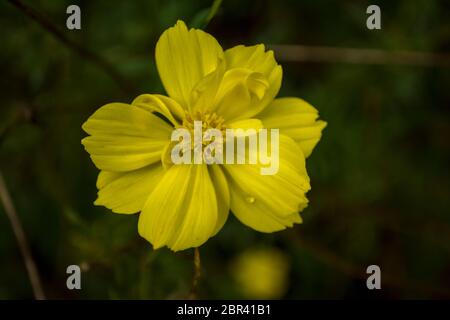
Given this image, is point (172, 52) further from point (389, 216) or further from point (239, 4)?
point (389, 216)

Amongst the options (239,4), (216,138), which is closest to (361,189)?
(239,4)

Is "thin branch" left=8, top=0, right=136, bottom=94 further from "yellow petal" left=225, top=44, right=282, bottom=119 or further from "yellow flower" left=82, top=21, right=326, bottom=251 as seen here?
"yellow petal" left=225, top=44, right=282, bottom=119

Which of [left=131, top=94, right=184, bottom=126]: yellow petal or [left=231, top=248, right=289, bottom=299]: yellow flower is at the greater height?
[left=131, top=94, right=184, bottom=126]: yellow petal

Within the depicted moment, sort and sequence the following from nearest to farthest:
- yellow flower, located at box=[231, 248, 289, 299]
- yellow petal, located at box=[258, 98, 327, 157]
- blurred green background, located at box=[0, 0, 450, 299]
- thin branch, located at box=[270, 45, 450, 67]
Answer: yellow petal, located at box=[258, 98, 327, 157]
blurred green background, located at box=[0, 0, 450, 299]
thin branch, located at box=[270, 45, 450, 67]
yellow flower, located at box=[231, 248, 289, 299]

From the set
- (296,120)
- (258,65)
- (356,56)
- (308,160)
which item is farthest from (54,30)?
(356,56)

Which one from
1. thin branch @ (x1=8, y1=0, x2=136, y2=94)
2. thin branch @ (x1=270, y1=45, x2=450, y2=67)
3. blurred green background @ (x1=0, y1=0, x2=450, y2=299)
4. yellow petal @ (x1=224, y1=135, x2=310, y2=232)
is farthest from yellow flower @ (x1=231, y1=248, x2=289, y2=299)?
yellow petal @ (x1=224, y1=135, x2=310, y2=232)

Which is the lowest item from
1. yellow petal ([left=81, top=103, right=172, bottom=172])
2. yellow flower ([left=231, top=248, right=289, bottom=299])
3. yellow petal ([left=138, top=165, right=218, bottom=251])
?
yellow flower ([left=231, top=248, right=289, bottom=299])
